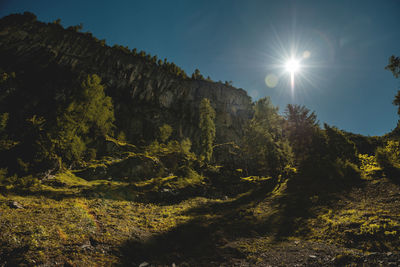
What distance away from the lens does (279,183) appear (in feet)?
65.3

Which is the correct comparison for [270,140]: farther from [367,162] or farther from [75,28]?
[75,28]

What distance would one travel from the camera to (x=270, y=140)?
23.8 meters

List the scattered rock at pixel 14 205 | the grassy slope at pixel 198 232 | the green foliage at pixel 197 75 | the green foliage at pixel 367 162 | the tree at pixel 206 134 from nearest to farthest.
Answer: the grassy slope at pixel 198 232 → the scattered rock at pixel 14 205 → the green foliage at pixel 367 162 → the tree at pixel 206 134 → the green foliage at pixel 197 75

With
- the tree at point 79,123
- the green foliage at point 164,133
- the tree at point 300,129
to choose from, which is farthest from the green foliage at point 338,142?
the green foliage at point 164,133

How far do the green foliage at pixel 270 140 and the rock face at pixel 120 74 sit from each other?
40.0 m

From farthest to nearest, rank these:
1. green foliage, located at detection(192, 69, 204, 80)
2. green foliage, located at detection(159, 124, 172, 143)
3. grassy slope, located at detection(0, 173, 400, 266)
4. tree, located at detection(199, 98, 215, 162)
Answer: green foliage, located at detection(192, 69, 204, 80) → green foliage, located at detection(159, 124, 172, 143) → tree, located at detection(199, 98, 215, 162) → grassy slope, located at detection(0, 173, 400, 266)

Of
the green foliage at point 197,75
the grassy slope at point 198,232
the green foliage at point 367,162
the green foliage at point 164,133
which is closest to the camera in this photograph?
the grassy slope at point 198,232

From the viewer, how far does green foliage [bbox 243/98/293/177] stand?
76.9 feet

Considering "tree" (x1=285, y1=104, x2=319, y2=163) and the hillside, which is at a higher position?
"tree" (x1=285, y1=104, x2=319, y2=163)

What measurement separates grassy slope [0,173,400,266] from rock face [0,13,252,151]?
4528 centimetres

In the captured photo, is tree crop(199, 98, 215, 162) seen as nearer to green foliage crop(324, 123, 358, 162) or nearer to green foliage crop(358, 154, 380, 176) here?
green foliage crop(324, 123, 358, 162)

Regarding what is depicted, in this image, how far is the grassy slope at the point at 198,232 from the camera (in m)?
5.99

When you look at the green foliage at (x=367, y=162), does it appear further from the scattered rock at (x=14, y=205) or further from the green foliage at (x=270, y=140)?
the scattered rock at (x=14, y=205)

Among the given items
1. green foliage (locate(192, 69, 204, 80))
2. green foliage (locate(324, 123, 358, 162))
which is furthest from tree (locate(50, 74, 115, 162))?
green foliage (locate(192, 69, 204, 80))
